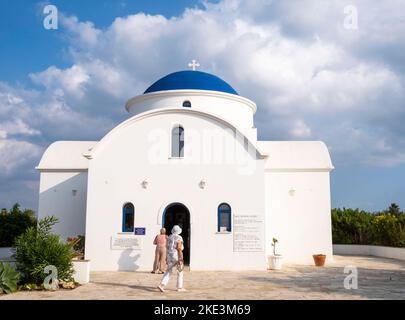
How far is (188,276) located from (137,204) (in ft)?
11.4

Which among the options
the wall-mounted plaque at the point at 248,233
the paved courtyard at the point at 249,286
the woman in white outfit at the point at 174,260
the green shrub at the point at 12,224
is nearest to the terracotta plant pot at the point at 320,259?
the paved courtyard at the point at 249,286

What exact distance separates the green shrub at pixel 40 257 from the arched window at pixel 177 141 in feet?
19.0

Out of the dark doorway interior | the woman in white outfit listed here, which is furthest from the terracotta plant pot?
the woman in white outfit

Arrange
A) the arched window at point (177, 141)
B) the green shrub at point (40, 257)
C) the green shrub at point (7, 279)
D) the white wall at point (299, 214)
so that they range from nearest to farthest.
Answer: the green shrub at point (7, 279) < the green shrub at point (40, 257) < the arched window at point (177, 141) < the white wall at point (299, 214)

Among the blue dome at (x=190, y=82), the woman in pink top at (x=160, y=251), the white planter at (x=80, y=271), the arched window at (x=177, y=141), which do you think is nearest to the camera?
the white planter at (x=80, y=271)

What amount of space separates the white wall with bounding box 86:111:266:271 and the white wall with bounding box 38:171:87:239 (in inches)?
146

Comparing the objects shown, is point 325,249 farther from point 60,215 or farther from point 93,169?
point 60,215

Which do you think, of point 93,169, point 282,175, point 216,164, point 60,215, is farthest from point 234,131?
point 60,215

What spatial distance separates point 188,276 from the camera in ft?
45.6

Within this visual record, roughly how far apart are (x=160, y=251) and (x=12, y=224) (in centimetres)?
1232

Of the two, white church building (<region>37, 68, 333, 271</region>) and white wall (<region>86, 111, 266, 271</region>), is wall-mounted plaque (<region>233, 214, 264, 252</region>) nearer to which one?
white church building (<region>37, 68, 333, 271</region>)

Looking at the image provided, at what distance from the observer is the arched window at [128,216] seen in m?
15.9

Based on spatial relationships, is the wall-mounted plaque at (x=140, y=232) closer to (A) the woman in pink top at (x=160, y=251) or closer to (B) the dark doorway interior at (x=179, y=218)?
(A) the woman in pink top at (x=160, y=251)

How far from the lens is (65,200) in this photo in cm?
1952
